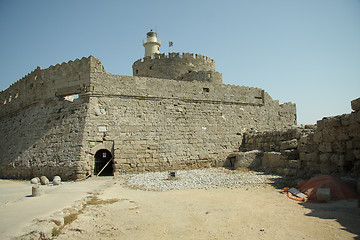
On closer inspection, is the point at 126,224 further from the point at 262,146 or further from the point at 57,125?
the point at 262,146

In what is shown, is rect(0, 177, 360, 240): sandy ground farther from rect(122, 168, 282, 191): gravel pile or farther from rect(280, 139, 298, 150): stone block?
rect(280, 139, 298, 150): stone block

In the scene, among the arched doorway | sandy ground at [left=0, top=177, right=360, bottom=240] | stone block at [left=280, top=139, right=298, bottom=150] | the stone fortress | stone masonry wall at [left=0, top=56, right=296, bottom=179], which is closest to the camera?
sandy ground at [left=0, top=177, right=360, bottom=240]

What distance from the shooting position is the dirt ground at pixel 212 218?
193 inches

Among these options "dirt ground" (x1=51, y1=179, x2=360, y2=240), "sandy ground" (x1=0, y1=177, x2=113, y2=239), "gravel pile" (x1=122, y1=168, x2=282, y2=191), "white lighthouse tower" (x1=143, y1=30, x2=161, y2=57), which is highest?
"white lighthouse tower" (x1=143, y1=30, x2=161, y2=57)

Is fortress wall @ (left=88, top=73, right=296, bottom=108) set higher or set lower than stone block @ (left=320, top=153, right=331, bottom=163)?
higher

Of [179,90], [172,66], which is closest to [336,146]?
[179,90]

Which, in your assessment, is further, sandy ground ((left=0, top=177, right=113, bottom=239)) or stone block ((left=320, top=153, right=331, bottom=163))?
stone block ((left=320, top=153, right=331, bottom=163))

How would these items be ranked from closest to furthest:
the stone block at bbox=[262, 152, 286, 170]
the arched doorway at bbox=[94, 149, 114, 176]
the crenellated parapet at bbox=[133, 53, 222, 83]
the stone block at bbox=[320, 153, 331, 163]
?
the stone block at bbox=[320, 153, 331, 163] < the stone block at bbox=[262, 152, 286, 170] < the arched doorway at bbox=[94, 149, 114, 176] < the crenellated parapet at bbox=[133, 53, 222, 83]


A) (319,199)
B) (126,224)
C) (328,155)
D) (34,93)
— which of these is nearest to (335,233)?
(319,199)

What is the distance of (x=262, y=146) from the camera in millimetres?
14570

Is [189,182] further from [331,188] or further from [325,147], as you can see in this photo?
[325,147]

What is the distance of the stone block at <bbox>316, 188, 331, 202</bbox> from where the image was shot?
22.4ft

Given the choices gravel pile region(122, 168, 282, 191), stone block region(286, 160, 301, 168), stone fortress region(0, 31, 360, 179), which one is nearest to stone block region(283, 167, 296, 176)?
stone fortress region(0, 31, 360, 179)

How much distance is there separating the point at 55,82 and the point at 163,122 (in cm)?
639
